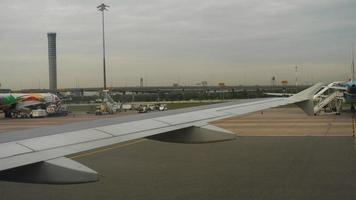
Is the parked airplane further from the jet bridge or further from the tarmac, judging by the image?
the tarmac

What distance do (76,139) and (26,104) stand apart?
170ft

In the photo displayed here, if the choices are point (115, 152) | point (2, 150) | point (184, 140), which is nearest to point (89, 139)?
point (2, 150)

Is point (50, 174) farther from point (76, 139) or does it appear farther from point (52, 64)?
point (52, 64)

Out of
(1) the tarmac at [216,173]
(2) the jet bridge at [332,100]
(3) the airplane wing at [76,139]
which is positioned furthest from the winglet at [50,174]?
(2) the jet bridge at [332,100]

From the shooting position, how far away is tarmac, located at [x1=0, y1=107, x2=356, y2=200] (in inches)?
345

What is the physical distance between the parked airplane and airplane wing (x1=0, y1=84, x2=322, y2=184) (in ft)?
155

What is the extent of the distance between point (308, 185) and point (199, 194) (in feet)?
7.73

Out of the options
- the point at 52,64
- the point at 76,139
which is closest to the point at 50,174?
the point at 76,139

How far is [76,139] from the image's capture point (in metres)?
5.02

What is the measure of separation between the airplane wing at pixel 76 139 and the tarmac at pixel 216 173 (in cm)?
202

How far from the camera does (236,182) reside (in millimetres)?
9836

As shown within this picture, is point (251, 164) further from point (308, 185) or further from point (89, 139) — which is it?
point (89, 139)

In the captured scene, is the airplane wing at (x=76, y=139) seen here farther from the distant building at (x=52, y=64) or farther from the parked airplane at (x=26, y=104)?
the distant building at (x=52, y=64)

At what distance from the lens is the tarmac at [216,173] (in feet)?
28.7
